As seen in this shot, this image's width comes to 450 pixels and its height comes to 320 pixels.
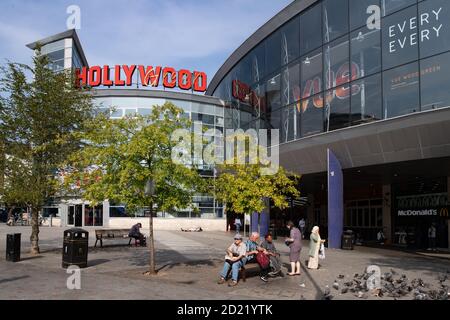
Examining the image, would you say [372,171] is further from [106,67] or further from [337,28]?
[106,67]

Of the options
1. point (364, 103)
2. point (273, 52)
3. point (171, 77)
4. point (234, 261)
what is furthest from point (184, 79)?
point (234, 261)

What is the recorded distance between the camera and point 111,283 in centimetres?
1149

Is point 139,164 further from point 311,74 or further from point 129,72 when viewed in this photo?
point 129,72

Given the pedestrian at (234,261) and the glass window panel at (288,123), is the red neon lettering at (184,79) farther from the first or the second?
the pedestrian at (234,261)

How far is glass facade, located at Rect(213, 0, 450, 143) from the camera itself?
19.0m

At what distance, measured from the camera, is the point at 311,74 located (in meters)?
25.4

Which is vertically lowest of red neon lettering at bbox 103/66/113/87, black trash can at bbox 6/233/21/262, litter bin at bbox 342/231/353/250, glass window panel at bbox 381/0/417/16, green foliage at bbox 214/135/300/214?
litter bin at bbox 342/231/353/250

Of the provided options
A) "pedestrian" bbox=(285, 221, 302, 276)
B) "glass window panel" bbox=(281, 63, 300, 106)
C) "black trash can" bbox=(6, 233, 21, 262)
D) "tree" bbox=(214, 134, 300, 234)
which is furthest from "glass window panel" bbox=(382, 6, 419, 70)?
"black trash can" bbox=(6, 233, 21, 262)

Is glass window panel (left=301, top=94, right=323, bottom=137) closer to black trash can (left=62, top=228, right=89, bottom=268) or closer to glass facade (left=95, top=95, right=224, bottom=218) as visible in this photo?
black trash can (left=62, top=228, right=89, bottom=268)

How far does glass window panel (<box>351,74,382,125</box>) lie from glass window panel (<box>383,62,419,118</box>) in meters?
0.42

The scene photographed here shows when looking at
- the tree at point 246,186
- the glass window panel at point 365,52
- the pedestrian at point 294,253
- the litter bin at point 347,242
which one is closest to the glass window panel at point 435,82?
the glass window panel at point 365,52

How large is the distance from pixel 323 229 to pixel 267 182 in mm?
21619

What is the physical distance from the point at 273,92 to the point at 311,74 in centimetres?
402
